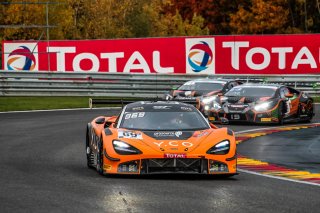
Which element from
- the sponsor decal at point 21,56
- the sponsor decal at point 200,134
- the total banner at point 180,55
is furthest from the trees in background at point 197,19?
the sponsor decal at point 200,134

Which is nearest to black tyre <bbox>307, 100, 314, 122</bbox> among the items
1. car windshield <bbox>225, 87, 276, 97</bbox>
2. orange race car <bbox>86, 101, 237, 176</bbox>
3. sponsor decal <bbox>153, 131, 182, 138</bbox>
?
car windshield <bbox>225, 87, 276, 97</bbox>

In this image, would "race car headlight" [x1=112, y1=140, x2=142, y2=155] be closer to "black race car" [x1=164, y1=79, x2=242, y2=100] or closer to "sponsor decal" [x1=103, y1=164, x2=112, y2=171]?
"sponsor decal" [x1=103, y1=164, x2=112, y2=171]

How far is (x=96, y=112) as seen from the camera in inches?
1280

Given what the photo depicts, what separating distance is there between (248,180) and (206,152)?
2.41 feet

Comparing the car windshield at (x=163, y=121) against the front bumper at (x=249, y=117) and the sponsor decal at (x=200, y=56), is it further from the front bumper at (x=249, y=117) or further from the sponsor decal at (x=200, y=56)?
the sponsor decal at (x=200, y=56)

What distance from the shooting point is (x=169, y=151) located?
1362cm

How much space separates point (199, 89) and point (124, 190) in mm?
20445

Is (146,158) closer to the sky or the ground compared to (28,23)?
closer to the ground

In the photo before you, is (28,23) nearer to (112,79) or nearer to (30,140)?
(112,79)

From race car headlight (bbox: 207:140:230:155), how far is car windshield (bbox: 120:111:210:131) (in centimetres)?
81

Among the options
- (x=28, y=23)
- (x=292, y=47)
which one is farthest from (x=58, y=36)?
(x=292, y=47)

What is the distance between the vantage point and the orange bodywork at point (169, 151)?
13.6 metres

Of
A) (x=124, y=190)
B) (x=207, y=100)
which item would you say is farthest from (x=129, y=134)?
(x=207, y=100)

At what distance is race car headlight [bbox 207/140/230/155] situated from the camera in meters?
13.9
